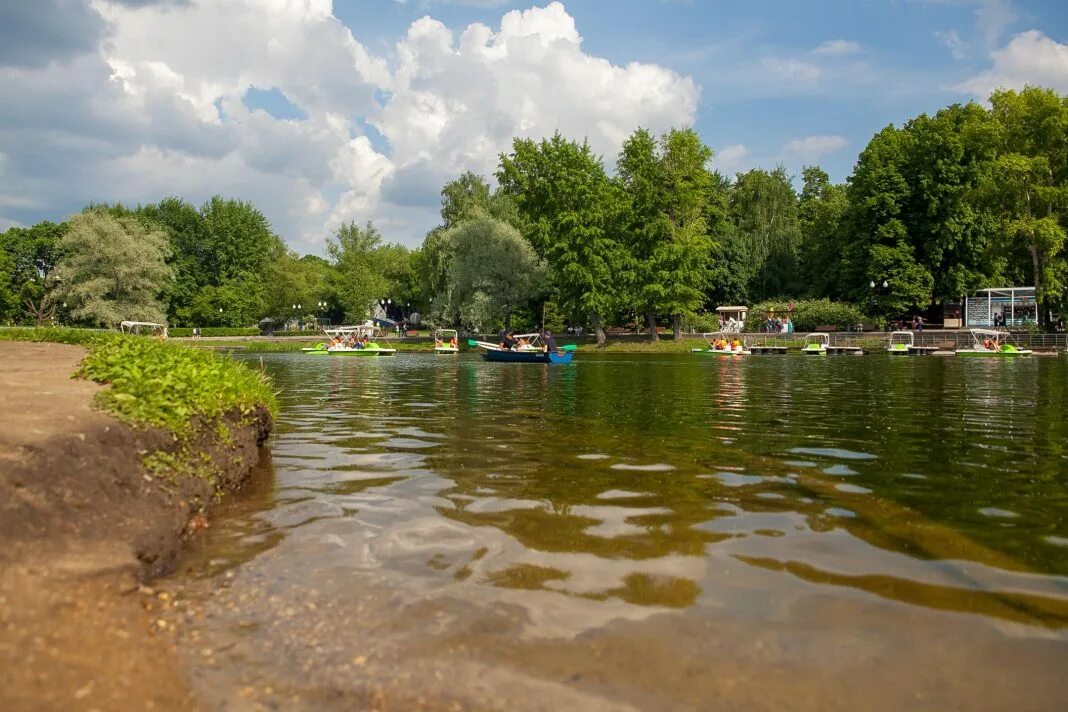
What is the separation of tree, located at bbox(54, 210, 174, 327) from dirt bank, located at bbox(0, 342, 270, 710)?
223ft

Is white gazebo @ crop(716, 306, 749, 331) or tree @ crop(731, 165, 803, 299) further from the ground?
tree @ crop(731, 165, 803, 299)

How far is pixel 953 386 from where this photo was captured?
2494cm

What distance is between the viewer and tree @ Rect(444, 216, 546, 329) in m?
66.7

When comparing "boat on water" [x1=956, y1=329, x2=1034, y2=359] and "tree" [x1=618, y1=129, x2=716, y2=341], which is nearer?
"boat on water" [x1=956, y1=329, x2=1034, y2=359]

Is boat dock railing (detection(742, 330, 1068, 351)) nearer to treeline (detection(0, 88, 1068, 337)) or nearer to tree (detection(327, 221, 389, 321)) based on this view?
treeline (detection(0, 88, 1068, 337))

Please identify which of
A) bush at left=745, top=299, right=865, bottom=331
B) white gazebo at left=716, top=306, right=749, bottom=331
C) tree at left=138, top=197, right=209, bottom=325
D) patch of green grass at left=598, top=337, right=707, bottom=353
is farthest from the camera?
tree at left=138, top=197, right=209, bottom=325

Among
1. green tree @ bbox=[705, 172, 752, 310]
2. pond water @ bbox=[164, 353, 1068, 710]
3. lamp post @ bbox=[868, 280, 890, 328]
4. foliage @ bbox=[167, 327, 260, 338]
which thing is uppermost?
green tree @ bbox=[705, 172, 752, 310]

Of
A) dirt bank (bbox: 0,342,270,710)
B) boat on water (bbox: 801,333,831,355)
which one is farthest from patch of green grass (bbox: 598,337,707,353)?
dirt bank (bbox: 0,342,270,710)

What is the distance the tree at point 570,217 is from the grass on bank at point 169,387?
56.4 m

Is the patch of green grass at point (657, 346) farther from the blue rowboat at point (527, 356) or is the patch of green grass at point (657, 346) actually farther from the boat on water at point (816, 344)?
the blue rowboat at point (527, 356)

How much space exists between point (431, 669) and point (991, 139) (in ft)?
219

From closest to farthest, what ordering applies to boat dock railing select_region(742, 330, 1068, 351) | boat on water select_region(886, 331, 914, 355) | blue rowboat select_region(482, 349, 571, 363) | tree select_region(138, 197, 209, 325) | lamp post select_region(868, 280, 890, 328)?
blue rowboat select_region(482, 349, 571, 363), boat dock railing select_region(742, 330, 1068, 351), boat on water select_region(886, 331, 914, 355), lamp post select_region(868, 280, 890, 328), tree select_region(138, 197, 209, 325)

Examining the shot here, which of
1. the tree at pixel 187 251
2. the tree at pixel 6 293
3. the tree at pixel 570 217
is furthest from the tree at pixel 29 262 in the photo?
the tree at pixel 570 217

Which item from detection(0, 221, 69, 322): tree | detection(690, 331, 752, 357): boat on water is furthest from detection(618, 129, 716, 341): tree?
detection(0, 221, 69, 322): tree
